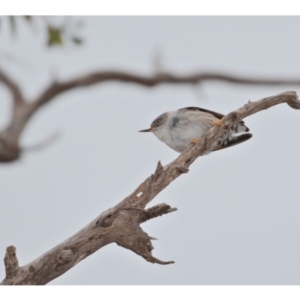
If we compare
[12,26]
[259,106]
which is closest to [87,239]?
[259,106]

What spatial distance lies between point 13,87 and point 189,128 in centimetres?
358

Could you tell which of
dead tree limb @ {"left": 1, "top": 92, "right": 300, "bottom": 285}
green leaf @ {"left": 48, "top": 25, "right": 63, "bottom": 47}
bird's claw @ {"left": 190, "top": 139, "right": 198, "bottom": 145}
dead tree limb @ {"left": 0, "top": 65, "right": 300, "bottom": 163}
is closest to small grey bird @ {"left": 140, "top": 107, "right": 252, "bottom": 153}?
bird's claw @ {"left": 190, "top": 139, "right": 198, "bottom": 145}

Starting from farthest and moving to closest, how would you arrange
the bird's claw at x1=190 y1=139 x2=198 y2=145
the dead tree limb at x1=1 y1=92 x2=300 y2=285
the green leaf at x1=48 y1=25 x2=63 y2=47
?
the green leaf at x1=48 y1=25 x2=63 y2=47 → the bird's claw at x1=190 y1=139 x2=198 y2=145 → the dead tree limb at x1=1 y1=92 x2=300 y2=285

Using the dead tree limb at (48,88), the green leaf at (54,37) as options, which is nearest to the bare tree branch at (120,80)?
the dead tree limb at (48,88)

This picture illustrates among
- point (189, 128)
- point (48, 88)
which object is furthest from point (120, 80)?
point (189, 128)

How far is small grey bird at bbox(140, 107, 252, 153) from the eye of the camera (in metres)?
4.69

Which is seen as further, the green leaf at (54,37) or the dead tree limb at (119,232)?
the green leaf at (54,37)

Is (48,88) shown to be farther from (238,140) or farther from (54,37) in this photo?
(238,140)

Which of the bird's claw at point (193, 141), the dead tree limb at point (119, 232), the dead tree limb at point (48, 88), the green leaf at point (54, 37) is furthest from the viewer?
the dead tree limb at point (48, 88)

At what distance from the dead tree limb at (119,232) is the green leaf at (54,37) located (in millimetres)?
1410

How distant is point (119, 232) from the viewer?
4523mm

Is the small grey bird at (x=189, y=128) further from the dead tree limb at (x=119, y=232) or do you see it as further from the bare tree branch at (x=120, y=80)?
the bare tree branch at (x=120, y=80)

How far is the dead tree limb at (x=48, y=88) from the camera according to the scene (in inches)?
283

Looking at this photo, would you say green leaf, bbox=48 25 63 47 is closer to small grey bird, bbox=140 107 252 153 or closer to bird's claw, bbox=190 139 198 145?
small grey bird, bbox=140 107 252 153
